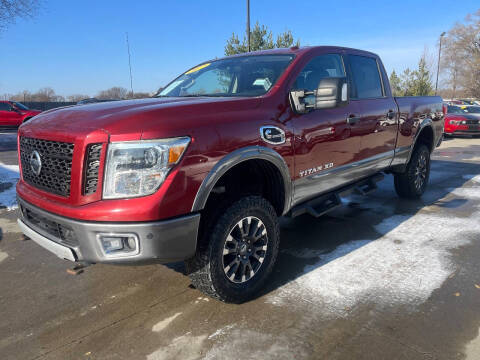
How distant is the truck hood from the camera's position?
2.16 metres

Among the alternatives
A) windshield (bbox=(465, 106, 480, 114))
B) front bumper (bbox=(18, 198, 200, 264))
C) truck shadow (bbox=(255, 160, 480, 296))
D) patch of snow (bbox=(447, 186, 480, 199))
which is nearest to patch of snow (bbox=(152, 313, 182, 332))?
front bumper (bbox=(18, 198, 200, 264))

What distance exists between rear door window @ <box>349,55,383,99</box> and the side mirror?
1028 millimetres

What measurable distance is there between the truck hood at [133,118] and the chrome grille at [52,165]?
0.10 meters

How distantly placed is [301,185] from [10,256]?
3016 mm

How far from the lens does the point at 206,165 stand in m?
2.34

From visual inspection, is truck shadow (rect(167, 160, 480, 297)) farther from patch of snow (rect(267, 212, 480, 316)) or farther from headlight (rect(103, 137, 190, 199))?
headlight (rect(103, 137, 190, 199))

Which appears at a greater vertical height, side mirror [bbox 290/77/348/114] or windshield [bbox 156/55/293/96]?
windshield [bbox 156/55/293/96]

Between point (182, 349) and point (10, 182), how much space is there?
588cm

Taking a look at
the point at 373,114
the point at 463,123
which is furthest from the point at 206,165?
the point at 463,123

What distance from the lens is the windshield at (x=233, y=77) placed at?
127 inches

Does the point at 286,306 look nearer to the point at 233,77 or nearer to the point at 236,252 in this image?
the point at 236,252

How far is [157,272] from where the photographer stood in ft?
11.1

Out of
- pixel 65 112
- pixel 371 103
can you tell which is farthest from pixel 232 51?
pixel 65 112

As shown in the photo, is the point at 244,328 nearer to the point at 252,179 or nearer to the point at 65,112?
the point at 252,179
